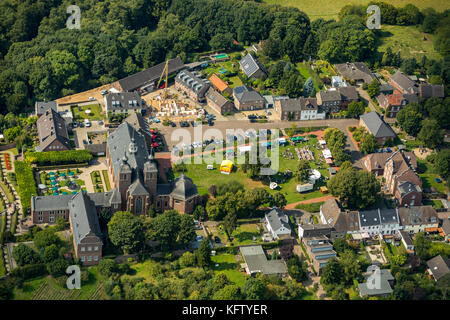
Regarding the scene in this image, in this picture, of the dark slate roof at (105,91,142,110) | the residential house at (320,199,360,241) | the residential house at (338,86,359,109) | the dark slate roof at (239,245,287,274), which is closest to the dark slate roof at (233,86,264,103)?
the residential house at (338,86,359,109)

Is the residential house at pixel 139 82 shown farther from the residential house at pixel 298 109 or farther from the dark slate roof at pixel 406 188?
the dark slate roof at pixel 406 188

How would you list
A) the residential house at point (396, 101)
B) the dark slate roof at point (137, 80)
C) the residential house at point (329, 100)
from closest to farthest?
the residential house at point (396, 101) → the residential house at point (329, 100) → the dark slate roof at point (137, 80)

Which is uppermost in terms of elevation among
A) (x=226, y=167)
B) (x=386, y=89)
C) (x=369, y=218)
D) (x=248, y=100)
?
(x=248, y=100)

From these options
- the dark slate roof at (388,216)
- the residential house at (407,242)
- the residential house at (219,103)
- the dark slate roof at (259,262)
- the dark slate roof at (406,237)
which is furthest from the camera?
the residential house at (219,103)

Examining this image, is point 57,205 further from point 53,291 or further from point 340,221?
point 340,221

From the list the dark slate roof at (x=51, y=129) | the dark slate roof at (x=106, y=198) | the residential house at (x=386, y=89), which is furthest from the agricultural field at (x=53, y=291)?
the residential house at (x=386, y=89)

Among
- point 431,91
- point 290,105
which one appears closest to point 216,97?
point 290,105
